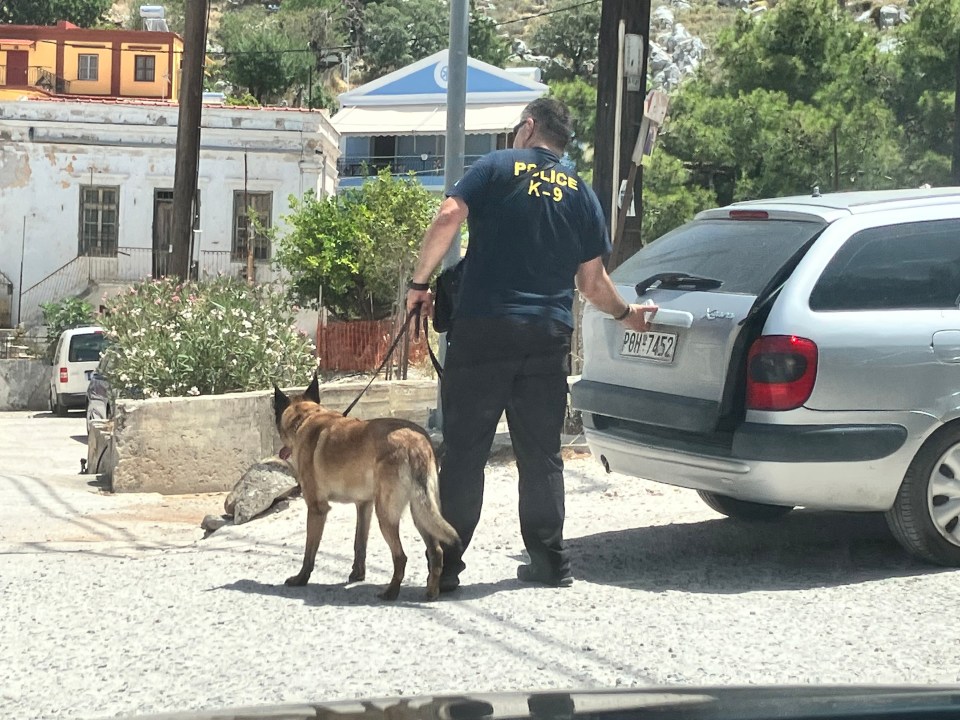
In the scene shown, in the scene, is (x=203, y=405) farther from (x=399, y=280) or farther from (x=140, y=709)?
(x=399, y=280)

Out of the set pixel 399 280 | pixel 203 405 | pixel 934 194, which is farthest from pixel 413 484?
pixel 399 280

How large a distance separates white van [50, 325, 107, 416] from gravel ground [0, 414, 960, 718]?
18877 millimetres

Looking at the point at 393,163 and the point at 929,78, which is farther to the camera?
the point at 393,163

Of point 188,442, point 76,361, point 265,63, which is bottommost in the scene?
point 76,361

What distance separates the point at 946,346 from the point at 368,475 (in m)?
2.62

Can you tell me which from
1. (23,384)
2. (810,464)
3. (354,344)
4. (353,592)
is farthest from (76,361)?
(810,464)

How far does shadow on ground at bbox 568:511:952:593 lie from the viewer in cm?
625

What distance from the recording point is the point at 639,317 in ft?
20.7

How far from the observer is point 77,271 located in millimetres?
36500

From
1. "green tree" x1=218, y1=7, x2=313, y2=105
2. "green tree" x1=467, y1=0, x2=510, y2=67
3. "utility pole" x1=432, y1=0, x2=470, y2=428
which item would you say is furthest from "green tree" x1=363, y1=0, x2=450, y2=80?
"utility pole" x1=432, y1=0, x2=470, y2=428

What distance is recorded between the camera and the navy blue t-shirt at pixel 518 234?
18.9ft

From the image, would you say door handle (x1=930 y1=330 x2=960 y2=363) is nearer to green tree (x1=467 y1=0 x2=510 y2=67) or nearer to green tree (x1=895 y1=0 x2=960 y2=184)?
green tree (x1=895 y1=0 x2=960 y2=184)

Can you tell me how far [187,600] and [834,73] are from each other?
30333mm

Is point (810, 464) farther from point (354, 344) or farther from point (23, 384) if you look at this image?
→ point (23, 384)
